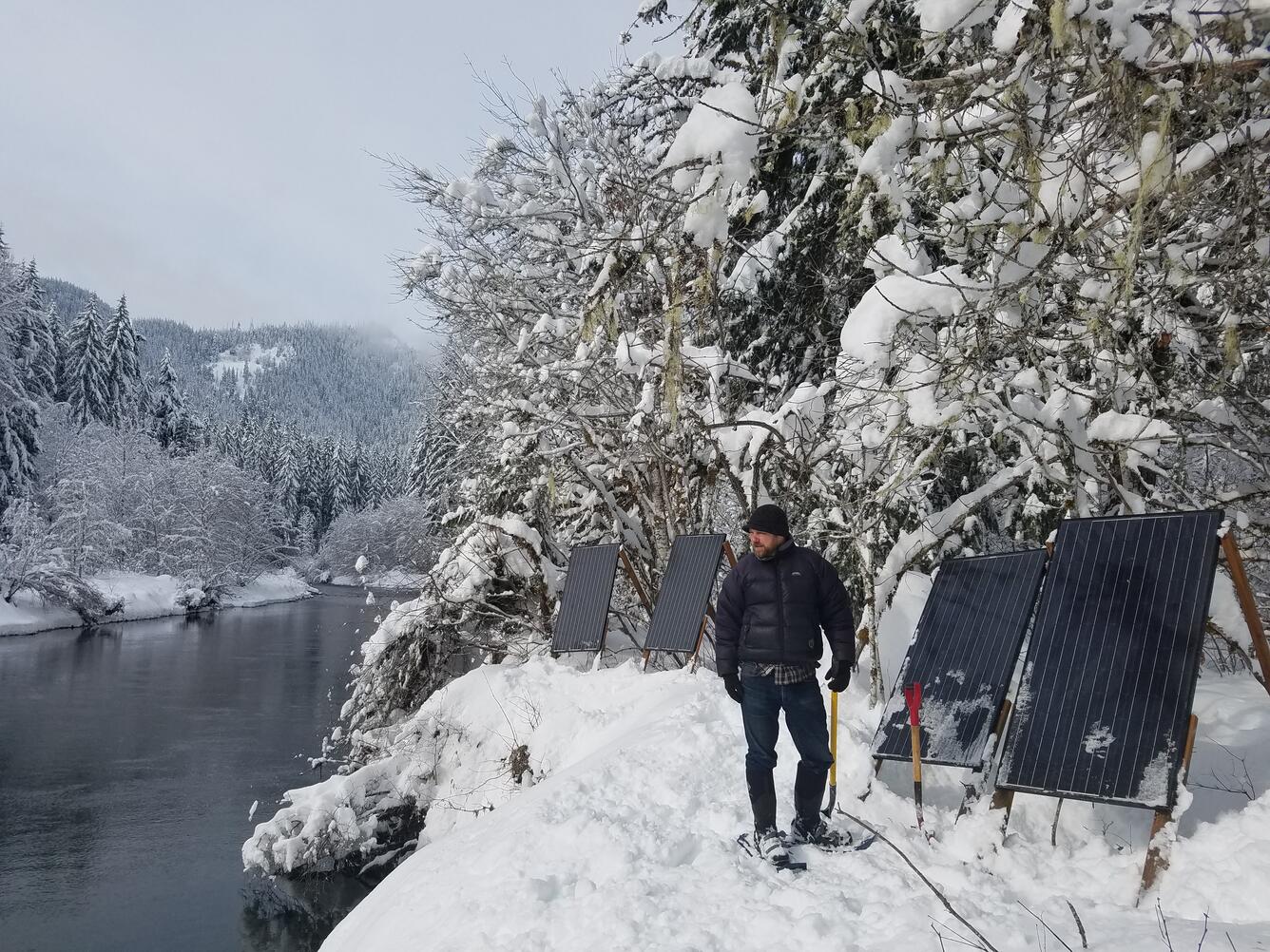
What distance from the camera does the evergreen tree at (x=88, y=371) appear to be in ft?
188

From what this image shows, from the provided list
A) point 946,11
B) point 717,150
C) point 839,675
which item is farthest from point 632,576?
point 946,11

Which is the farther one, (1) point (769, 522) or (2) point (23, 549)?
(2) point (23, 549)

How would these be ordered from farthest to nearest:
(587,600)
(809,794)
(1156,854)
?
(587,600)
(809,794)
(1156,854)

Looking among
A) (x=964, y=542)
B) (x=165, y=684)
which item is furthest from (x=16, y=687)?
(x=964, y=542)

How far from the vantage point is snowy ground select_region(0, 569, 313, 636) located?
32594 millimetres

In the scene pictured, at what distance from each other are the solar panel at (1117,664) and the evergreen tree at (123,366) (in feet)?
214

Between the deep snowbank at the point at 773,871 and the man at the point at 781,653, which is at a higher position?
the man at the point at 781,653

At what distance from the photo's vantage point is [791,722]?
203 inches

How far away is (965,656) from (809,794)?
1327 mm

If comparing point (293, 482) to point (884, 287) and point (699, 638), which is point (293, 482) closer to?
point (699, 638)

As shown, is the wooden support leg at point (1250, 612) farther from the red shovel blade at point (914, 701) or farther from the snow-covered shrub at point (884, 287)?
the red shovel blade at point (914, 701)

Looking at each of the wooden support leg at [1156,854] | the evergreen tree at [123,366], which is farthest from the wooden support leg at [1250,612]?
the evergreen tree at [123,366]

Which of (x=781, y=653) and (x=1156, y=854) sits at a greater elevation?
(x=781, y=653)

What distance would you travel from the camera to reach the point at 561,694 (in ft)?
31.0
